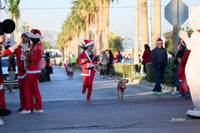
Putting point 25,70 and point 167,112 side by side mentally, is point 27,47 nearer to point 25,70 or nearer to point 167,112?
point 25,70

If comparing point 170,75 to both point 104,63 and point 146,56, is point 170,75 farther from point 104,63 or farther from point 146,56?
point 104,63

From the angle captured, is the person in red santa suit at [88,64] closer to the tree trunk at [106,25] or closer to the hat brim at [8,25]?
the hat brim at [8,25]

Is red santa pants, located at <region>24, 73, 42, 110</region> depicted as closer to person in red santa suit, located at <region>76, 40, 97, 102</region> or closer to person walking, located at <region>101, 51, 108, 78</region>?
person in red santa suit, located at <region>76, 40, 97, 102</region>

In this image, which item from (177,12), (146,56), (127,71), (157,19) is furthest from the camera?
(127,71)

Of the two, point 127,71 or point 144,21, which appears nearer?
point 144,21

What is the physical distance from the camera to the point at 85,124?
32.7 feet

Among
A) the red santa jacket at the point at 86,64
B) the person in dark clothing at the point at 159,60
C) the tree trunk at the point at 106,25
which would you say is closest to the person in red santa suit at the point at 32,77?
the red santa jacket at the point at 86,64

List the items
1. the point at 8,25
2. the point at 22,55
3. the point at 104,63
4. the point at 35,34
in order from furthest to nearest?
1. the point at 104,63
2. the point at 35,34
3. the point at 22,55
4. the point at 8,25

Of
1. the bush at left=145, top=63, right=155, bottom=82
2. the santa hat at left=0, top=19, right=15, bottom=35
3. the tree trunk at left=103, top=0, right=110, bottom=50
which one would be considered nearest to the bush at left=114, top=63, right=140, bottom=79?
the bush at left=145, top=63, right=155, bottom=82

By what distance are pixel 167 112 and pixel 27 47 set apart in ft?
11.5

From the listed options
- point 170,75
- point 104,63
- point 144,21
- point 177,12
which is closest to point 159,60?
point 170,75

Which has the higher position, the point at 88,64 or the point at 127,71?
the point at 88,64

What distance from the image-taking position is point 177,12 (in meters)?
19.1

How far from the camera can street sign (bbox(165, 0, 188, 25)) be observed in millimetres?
19047
